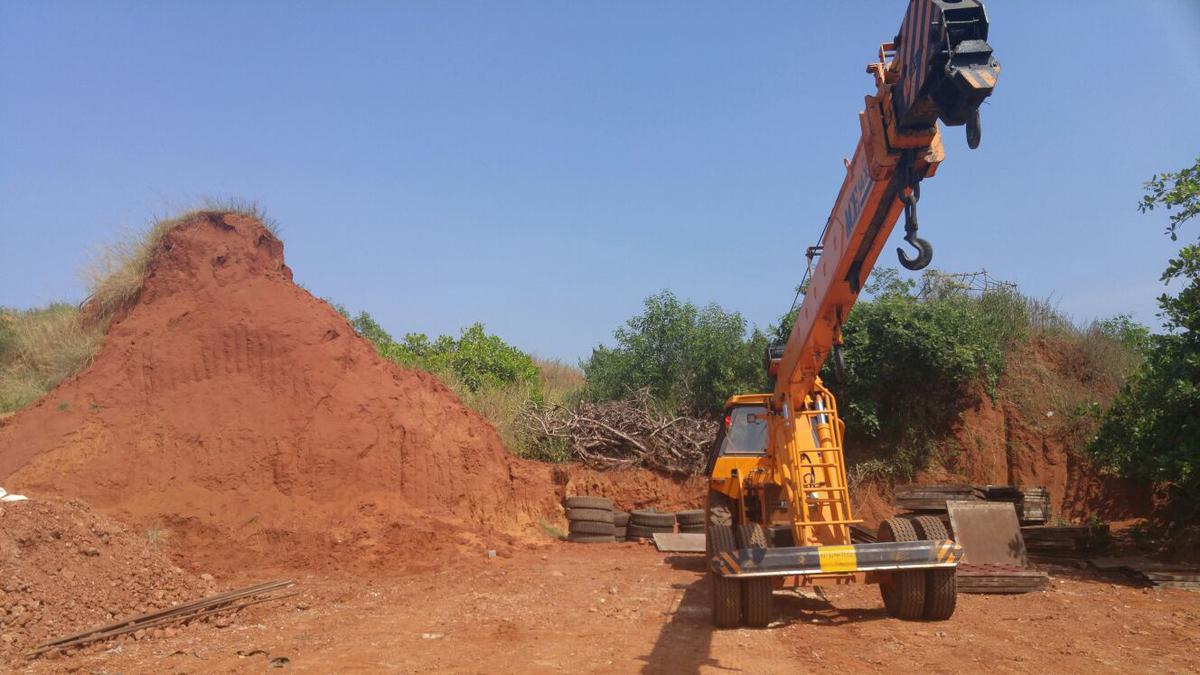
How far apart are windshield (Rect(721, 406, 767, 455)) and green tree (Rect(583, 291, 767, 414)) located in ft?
28.1

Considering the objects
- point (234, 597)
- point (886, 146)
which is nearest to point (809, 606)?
point (886, 146)

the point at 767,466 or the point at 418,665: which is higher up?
the point at 767,466

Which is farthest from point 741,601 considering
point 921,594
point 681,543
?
point 681,543

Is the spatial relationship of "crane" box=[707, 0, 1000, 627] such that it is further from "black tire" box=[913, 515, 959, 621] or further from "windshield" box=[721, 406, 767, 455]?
"windshield" box=[721, 406, 767, 455]

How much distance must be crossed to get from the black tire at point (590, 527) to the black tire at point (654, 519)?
2.02ft

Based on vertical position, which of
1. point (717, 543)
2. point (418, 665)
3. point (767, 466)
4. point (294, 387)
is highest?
point (294, 387)

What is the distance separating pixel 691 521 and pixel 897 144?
36.8 ft

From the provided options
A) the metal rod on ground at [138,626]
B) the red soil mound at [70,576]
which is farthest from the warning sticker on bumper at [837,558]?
the red soil mound at [70,576]

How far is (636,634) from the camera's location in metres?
8.28

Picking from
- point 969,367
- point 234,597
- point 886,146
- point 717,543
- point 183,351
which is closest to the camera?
point 886,146

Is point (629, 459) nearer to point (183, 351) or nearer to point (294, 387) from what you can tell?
point (294, 387)

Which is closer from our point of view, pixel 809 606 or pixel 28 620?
pixel 28 620

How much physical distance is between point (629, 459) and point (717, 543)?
32.2ft

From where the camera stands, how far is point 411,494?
14312mm
